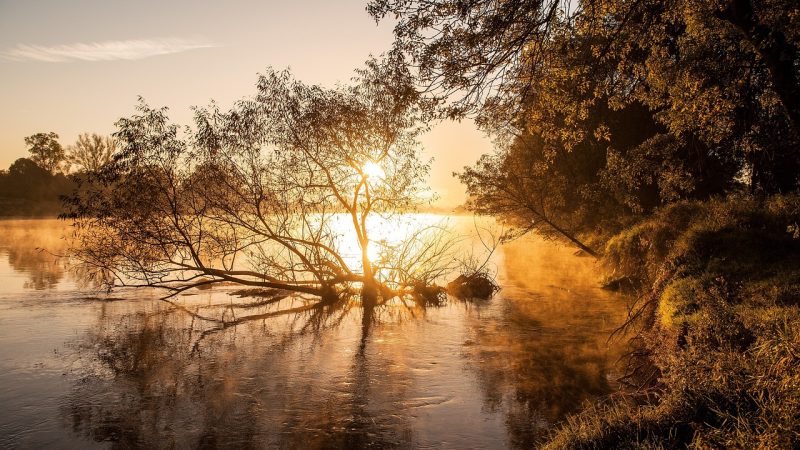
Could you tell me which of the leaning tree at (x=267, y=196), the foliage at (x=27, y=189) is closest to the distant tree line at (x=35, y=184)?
the foliage at (x=27, y=189)

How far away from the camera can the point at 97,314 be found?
67.5 ft

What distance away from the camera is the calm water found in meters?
10.1

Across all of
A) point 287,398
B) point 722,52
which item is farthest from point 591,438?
point 722,52

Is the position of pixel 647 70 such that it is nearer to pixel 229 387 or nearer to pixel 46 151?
pixel 229 387

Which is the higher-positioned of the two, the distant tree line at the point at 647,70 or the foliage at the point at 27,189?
the foliage at the point at 27,189

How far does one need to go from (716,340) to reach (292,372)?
32.9ft

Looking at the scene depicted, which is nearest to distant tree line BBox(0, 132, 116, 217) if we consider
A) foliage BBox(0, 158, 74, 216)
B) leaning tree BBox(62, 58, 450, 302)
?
foliage BBox(0, 158, 74, 216)

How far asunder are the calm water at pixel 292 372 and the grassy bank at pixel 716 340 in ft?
6.45

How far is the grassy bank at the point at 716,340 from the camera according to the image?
21.4ft

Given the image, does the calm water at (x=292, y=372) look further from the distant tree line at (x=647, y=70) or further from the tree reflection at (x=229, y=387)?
the distant tree line at (x=647, y=70)

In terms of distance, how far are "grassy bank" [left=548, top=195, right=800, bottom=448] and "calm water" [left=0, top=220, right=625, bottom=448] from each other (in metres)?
1.96

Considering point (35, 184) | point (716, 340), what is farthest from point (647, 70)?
A: point (35, 184)

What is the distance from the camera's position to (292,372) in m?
13.9

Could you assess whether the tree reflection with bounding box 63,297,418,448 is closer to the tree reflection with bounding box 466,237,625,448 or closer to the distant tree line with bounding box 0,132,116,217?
the tree reflection with bounding box 466,237,625,448
